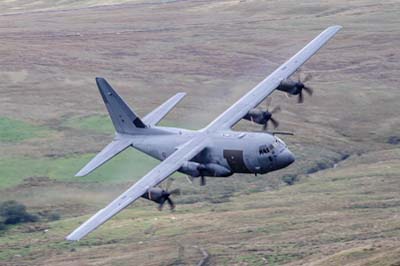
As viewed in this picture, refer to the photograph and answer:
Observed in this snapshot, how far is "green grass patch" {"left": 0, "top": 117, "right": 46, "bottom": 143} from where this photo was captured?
6403 inches

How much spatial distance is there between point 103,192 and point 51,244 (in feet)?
30.0

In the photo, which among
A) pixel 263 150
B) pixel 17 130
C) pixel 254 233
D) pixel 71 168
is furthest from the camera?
pixel 17 130

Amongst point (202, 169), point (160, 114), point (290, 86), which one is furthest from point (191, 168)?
point (290, 86)

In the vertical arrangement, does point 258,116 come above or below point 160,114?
below

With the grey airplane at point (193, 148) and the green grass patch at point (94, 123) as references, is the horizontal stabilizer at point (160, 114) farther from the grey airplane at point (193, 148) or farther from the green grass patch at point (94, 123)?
the green grass patch at point (94, 123)

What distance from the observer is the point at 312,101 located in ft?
611

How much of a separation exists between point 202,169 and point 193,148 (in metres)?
2.95

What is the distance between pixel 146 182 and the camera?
87688mm

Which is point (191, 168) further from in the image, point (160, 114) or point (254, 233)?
point (254, 233)

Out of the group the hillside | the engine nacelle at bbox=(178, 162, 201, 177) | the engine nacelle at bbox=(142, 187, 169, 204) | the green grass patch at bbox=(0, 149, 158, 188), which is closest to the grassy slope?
the hillside

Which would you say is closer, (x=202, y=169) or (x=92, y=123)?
(x=202, y=169)

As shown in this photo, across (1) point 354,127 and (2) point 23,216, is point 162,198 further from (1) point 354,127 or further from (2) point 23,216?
(1) point 354,127

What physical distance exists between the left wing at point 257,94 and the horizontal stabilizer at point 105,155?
339 inches

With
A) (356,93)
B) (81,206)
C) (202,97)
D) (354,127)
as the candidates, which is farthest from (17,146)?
(356,93)
